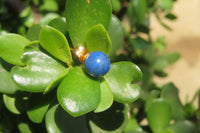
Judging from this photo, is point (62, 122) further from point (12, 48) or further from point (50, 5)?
point (50, 5)

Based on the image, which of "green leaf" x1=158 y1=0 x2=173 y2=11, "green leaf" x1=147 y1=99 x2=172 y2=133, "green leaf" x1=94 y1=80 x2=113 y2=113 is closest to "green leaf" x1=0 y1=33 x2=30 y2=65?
"green leaf" x1=94 y1=80 x2=113 y2=113

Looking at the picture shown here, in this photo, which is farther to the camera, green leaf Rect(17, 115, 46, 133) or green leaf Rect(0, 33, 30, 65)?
green leaf Rect(17, 115, 46, 133)

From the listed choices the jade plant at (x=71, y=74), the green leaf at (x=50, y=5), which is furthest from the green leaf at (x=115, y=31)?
the green leaf at (x=50, y=5)

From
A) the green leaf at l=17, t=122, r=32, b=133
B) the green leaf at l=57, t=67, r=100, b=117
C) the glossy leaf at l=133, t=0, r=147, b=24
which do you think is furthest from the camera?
the glossy leaf at l=133, t=0, r=147, b=24

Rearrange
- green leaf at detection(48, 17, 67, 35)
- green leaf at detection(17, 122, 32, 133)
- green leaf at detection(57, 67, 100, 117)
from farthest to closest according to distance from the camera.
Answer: green leaf at detection(17, 122, 32, 133)
green leaf at detection(48, 17, 67, 35)
green leaf at detection(57, 67, 100, 117)

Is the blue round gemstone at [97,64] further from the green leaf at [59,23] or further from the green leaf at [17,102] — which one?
the green leaf at [17,102]

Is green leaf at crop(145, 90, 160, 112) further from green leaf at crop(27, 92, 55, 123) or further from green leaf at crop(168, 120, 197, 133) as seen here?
green leaf at crop(27, 92, 55, 123)

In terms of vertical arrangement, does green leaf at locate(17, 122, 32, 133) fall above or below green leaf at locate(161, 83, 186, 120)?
above
